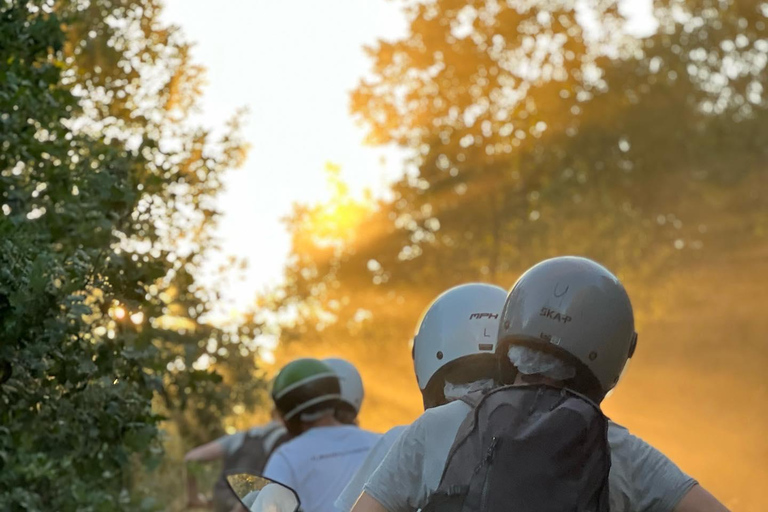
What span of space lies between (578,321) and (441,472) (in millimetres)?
489

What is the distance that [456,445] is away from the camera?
3248 millimetres

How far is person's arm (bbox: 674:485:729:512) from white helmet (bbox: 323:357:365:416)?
4851 mm

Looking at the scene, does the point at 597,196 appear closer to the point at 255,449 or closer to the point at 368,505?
the point at 255,449

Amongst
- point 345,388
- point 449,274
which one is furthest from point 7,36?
point 449,274

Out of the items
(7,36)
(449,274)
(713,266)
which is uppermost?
(713,266)

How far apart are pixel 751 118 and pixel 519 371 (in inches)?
1143

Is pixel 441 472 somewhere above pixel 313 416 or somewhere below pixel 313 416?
below

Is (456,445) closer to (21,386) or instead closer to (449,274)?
(21,386)

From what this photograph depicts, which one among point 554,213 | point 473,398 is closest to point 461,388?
point 473,398

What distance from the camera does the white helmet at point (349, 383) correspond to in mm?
8188

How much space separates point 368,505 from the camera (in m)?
3.32

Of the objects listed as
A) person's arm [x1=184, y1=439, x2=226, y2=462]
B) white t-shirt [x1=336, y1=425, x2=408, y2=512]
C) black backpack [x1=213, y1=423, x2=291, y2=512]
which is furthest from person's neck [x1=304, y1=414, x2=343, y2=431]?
person's arm [x1=184, y1=439, x2=226, y2=462]

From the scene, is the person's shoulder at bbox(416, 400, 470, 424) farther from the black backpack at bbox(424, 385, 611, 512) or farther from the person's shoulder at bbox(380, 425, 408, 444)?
the person's shoulder at bbox(380, 425, 408, 444)

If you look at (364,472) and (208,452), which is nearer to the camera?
(364,472)
